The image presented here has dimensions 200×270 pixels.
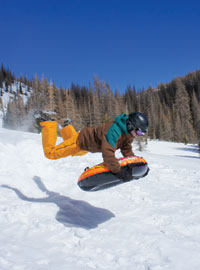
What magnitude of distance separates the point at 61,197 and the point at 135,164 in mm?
2487

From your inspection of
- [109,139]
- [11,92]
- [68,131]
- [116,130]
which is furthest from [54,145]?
[11,92]

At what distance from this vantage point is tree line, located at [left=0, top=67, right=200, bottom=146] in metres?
55.8

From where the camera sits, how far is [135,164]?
434 cm

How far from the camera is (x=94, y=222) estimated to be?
433 cm

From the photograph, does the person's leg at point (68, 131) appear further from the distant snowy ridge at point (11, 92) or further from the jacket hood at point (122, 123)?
the distant snowy ridge at point (11, 92)

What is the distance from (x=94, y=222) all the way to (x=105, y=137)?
1864 millimetres

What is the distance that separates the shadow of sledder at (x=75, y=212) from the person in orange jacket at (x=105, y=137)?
1.16 metres

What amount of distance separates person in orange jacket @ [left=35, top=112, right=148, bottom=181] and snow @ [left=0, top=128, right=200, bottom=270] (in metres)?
1.15

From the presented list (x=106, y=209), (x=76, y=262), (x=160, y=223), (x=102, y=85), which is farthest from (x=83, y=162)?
(x=102, y=85)

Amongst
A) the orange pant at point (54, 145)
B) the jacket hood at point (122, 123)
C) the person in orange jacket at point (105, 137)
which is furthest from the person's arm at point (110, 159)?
the orange pant at point (54, 145)

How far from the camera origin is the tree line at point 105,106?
55.8m

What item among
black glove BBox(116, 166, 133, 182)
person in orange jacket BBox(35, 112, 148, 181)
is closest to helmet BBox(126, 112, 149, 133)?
person in orange jacket BBox(35, 112, 148, 181)

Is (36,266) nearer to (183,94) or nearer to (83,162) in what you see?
(83,162)

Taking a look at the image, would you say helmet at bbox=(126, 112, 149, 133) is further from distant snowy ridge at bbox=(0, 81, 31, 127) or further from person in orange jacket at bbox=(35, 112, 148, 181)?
distant snowy ridge at bbox=(0, 81, 31, 127)
